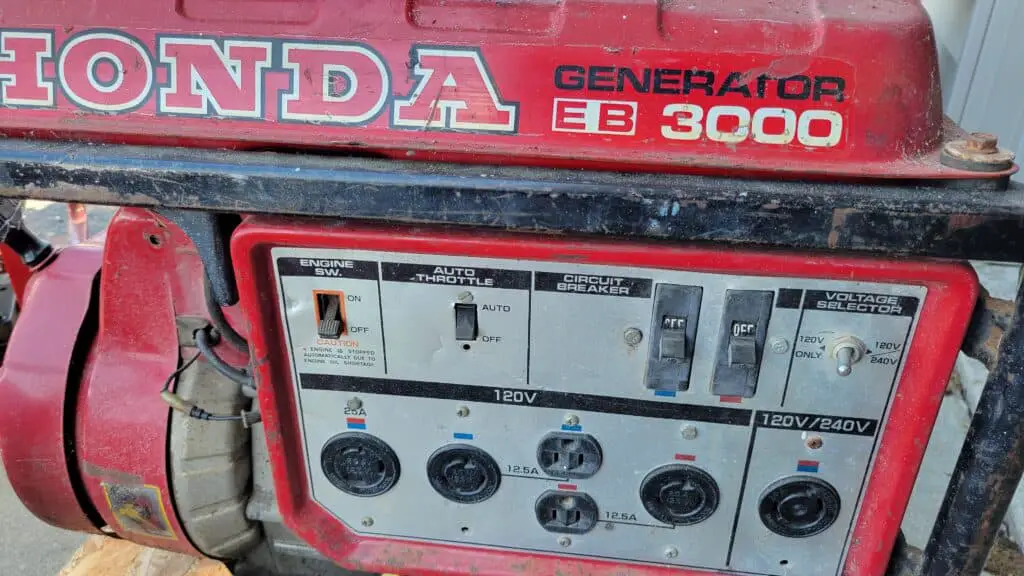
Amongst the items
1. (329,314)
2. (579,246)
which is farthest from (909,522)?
(329,314)

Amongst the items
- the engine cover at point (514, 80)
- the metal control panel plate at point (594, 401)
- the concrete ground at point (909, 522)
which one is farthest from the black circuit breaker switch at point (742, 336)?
the concrete ground at point (909, 522)

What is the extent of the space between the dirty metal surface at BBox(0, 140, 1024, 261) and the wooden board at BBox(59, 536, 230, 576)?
90 cm

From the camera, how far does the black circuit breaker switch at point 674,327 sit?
3.34 feet

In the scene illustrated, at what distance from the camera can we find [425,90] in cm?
96

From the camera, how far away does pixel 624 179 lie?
94cm

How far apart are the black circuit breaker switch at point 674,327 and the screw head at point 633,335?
16 mm

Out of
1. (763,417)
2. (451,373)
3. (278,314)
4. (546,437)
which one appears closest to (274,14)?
(278,314)

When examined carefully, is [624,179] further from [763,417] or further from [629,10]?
[763,417]

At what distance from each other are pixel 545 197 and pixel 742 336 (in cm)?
32

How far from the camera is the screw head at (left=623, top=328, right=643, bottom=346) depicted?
1052 millimetres

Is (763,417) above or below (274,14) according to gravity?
below

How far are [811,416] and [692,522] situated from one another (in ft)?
0.80

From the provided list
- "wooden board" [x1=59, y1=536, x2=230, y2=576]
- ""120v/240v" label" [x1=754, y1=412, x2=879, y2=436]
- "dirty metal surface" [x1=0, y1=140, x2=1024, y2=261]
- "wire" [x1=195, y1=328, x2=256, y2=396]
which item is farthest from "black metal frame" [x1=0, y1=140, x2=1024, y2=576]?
"wooden board" [x1=59, y1=536, x2=230, y2=576]

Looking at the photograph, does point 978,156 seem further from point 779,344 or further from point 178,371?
point 178,371
